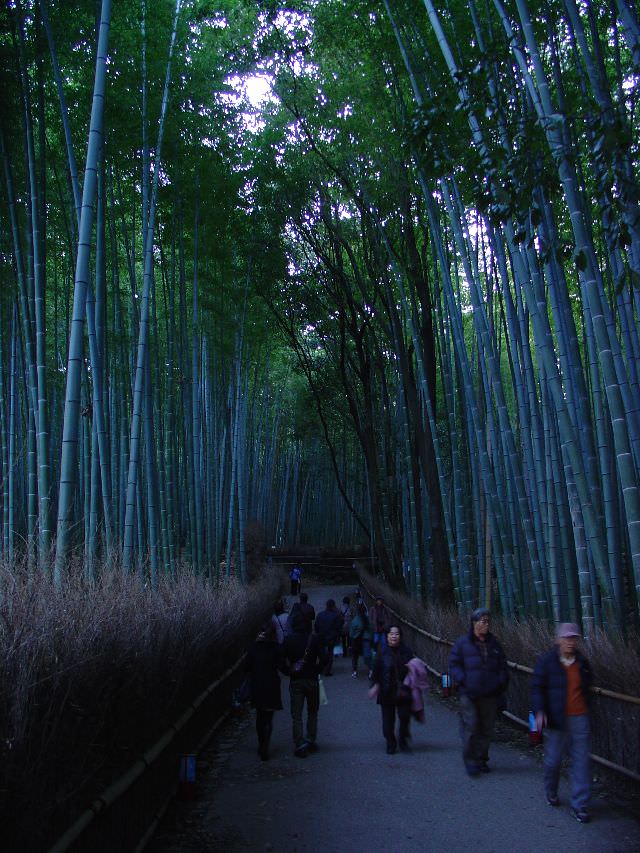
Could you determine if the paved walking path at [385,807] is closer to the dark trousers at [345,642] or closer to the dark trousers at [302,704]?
the dark trousers at [302,704]

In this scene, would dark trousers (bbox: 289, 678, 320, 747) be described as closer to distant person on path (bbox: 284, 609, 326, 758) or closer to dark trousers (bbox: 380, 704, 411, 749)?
distant person on path (bbox: 284, 609, 326, 758)

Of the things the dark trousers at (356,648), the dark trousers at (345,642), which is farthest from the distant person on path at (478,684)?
the dark trousers at (345,642)

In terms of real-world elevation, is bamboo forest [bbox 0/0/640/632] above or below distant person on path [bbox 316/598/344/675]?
above

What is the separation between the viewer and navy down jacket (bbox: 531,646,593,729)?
3811mm

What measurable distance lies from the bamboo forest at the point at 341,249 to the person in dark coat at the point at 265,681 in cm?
110

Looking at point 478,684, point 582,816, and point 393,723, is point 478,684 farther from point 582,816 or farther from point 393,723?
point 582,816

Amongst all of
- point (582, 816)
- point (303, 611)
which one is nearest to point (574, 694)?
point (582, 816)

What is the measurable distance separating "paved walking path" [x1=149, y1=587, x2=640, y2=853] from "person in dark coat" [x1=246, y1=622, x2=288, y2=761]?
0.18 m

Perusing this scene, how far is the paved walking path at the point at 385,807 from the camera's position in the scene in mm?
3332

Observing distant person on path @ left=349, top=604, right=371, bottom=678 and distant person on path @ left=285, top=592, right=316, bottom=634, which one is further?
distant person on path @ left=349, top=604, right=371, bottom=678

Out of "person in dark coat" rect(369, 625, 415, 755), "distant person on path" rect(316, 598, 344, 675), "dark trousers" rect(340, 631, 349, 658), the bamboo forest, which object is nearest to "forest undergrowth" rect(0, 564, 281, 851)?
the bamboo forest

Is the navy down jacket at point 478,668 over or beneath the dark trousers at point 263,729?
over

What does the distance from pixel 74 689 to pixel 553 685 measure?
2320 millimetres

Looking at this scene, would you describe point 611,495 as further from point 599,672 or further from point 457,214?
point 457,214
